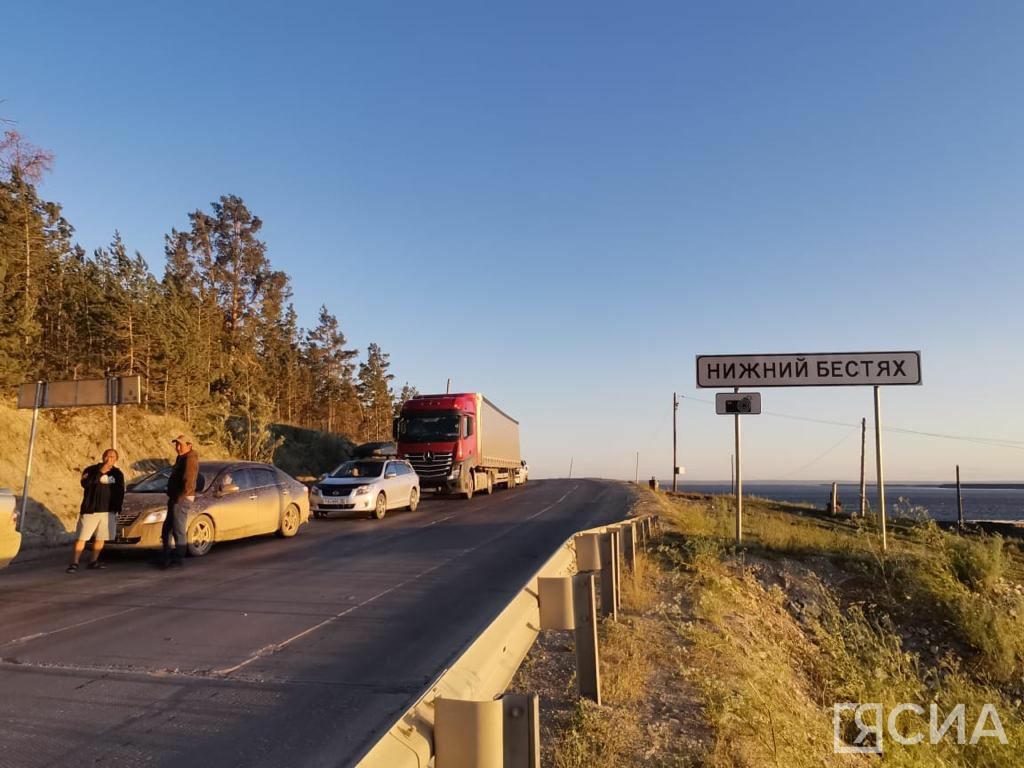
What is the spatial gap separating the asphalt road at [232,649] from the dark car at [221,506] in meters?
0.48

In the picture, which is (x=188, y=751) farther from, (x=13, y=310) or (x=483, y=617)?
(x=13, y=310)

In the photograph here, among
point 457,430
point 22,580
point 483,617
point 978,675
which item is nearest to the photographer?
point 483,617

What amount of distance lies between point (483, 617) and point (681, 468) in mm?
38630

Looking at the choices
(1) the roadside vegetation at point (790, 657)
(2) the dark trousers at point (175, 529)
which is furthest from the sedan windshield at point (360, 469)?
(1) the roadside vegetation at point (790, 657)

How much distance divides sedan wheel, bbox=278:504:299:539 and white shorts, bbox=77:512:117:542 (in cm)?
438

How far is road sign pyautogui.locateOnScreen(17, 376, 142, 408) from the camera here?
14859 mm

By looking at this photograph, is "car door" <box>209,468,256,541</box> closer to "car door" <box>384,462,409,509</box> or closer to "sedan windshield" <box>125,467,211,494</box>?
"sedan windshield" <box>125,467,211,494</box>

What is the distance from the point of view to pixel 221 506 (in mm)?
13125

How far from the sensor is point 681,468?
45062 millimetres

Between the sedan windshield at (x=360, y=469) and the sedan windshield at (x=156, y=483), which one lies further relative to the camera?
the sedan windshield at (x=360, y=469)

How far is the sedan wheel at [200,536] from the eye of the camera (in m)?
12.3

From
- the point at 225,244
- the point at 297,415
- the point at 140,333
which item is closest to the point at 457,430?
the point at 140,333

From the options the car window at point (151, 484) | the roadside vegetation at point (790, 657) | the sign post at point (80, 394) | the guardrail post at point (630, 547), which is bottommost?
the roadside vegetation at point (790, 657)

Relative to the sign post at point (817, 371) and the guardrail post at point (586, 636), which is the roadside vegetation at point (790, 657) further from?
the sign post at point (817, 371)
